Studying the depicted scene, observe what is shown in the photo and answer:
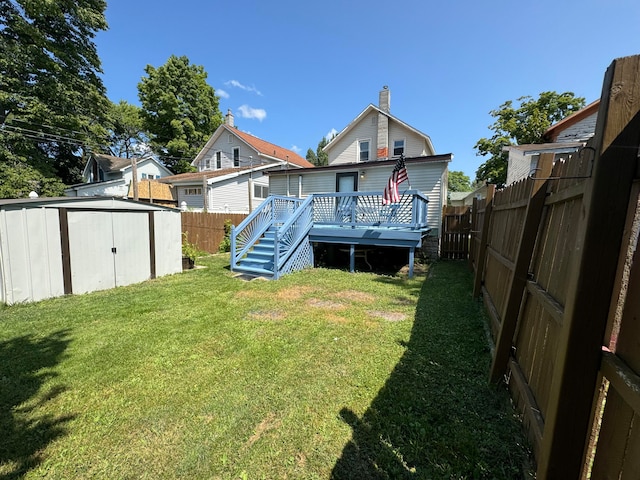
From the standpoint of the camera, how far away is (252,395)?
104 inches

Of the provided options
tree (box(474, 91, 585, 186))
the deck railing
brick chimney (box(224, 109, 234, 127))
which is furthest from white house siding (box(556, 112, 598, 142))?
brick chimney (box(224, 109, 234, 127))

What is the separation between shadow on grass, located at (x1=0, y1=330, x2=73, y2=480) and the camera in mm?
2016

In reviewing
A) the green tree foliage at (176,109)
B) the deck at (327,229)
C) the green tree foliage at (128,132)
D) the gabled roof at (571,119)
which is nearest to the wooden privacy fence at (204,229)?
the deck at (327,229)

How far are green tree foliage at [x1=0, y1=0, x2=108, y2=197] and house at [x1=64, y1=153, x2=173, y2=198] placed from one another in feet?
18.5

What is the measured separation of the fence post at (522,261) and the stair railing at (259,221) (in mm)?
6871

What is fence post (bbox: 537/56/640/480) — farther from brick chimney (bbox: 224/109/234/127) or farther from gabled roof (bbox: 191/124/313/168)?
brick chimney (bbox: 224/109/234/127)

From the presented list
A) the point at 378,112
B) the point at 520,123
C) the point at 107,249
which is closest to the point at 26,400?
the point at 107,249

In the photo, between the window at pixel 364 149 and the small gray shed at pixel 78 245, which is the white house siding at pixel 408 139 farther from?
the small gray shed at pixel 78 245

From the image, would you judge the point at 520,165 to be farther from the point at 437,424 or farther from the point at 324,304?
the point at 437,424

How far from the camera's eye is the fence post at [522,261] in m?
2.24

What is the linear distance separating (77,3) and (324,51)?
48.9 ft

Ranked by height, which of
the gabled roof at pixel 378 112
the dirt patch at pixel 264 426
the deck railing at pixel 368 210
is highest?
the gabled roof at pixel 378 112

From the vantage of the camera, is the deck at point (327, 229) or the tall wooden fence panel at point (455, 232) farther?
the tall wooden fence panel at point (455, 232)

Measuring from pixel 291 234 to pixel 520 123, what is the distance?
977 inches
